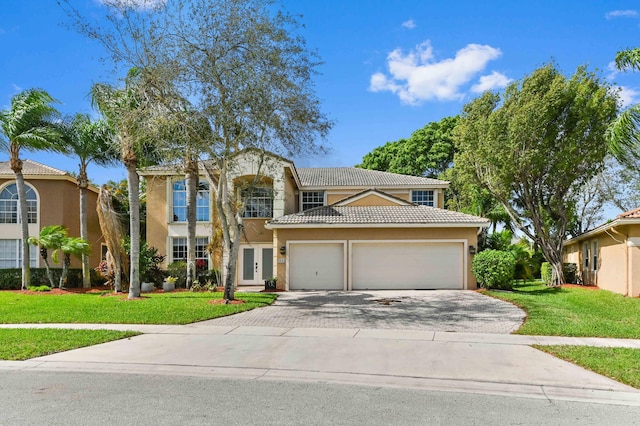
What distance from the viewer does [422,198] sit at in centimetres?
2622

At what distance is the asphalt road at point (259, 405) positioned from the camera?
512cm

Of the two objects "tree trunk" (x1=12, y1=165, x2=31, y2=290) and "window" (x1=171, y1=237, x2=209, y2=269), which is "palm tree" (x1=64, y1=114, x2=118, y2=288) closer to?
"tree trunk" (x1=12, y1=165, x2=31, y2=290)

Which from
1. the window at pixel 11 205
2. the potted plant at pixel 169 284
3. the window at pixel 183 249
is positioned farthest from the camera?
the window at pixel 11 205

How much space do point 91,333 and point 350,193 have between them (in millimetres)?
17413

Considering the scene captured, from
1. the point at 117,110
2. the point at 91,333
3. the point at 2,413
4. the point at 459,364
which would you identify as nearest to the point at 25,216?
the point at 117,110

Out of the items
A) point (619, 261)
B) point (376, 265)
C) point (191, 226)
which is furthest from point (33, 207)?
point (619, 261)

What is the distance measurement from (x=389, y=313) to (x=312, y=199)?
1362 cm

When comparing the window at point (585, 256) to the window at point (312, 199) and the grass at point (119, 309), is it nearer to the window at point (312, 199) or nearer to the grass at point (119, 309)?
the window at point (312, 199)

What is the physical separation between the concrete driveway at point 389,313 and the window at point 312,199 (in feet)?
29.3

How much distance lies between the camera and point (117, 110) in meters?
15.5

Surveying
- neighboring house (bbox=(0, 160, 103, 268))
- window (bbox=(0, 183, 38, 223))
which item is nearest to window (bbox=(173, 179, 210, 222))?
neighboring house (bbox=(0, 160, 103, 268))

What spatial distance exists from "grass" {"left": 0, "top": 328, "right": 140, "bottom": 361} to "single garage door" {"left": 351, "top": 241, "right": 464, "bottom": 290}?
447 inches

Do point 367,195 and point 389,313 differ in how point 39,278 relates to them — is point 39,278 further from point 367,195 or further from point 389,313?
point 389,313

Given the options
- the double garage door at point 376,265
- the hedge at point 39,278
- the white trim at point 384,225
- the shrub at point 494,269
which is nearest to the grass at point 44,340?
the white trim at point 384,225
